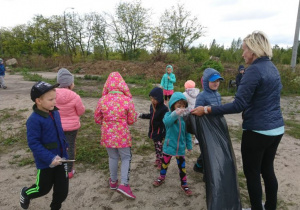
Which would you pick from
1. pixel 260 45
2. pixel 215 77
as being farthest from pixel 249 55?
pixel 215 77

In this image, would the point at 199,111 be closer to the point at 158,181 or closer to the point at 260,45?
the point at 260,45

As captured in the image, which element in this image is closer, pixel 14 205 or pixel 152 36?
pixel 14 205

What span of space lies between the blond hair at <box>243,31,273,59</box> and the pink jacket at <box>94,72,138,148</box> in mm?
1491

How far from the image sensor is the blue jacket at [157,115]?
3.03 meters

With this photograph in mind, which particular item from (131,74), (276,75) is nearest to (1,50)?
(131,74)

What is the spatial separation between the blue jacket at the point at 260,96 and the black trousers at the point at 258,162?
0.41ft

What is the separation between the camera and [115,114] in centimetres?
264

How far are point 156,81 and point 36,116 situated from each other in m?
12.6

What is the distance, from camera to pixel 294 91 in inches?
424

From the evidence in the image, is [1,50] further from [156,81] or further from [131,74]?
[156,81]

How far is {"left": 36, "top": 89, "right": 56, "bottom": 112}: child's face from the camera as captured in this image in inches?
80.6

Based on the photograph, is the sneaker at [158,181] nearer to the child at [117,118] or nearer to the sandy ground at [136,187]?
the sandy ground at [136,187]

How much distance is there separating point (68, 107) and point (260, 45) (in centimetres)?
235

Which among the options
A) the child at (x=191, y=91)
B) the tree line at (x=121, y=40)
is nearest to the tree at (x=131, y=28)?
the tree line at (x=121, y=40)
